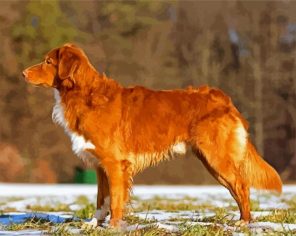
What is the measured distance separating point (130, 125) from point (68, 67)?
Answer: 2.90ft

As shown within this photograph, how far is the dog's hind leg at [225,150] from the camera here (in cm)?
603

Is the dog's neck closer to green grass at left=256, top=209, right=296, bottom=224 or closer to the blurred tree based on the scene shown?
green grass at left=256, top=209, right=296, bottom=224

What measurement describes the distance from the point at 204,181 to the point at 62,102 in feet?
61.5

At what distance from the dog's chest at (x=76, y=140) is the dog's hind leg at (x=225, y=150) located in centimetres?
111

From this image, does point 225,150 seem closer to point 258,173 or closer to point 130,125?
point 258,173

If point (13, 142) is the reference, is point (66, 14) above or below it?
above

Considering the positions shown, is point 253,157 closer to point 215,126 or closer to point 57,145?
point 215,126

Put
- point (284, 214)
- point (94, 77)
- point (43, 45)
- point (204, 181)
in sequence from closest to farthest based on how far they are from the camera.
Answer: point (94, 77) → point (284, 214) → point (204, 181) → point (43, 45)

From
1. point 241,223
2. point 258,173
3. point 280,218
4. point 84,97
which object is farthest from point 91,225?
point 280,218

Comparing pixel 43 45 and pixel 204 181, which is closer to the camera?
pixel 204 181

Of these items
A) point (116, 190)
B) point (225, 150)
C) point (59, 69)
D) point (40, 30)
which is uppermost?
point (40, 30)

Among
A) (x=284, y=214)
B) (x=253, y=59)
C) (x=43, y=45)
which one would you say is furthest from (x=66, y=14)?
(x=284, y=214)

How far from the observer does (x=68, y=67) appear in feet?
19.4

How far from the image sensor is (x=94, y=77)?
6000 mm
